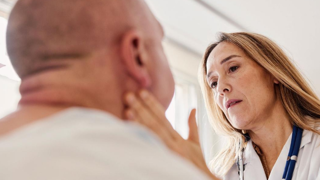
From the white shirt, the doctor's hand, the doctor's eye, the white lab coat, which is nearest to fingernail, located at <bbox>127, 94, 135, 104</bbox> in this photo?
the doctor's hand

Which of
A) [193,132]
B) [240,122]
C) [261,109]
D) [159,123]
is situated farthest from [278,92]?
[159,123]

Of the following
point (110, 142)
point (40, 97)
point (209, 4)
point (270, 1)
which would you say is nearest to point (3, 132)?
point (40, 97)

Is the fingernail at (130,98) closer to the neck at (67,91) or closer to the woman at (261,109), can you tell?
the neck at (67,91)

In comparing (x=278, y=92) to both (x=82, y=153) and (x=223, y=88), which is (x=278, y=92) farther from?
(x=82, y=153)

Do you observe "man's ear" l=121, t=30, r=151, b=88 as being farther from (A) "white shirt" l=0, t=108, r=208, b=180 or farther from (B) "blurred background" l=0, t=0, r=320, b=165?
(B) "blurred background" l=0, t=0, r=320, b=165

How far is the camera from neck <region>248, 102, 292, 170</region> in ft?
5.57

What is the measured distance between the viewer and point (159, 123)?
744 mm

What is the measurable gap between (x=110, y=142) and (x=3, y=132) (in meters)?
0.18

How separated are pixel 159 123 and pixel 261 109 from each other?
3.40ft

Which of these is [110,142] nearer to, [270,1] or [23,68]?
[23,68]

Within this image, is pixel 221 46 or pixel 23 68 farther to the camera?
pixel 221 46

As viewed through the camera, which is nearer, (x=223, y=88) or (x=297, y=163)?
(x=297, y=163)

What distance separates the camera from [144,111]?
70 cm

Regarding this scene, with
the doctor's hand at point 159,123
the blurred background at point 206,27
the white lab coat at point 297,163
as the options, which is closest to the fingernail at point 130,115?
the doctor's hand at point 159,123
